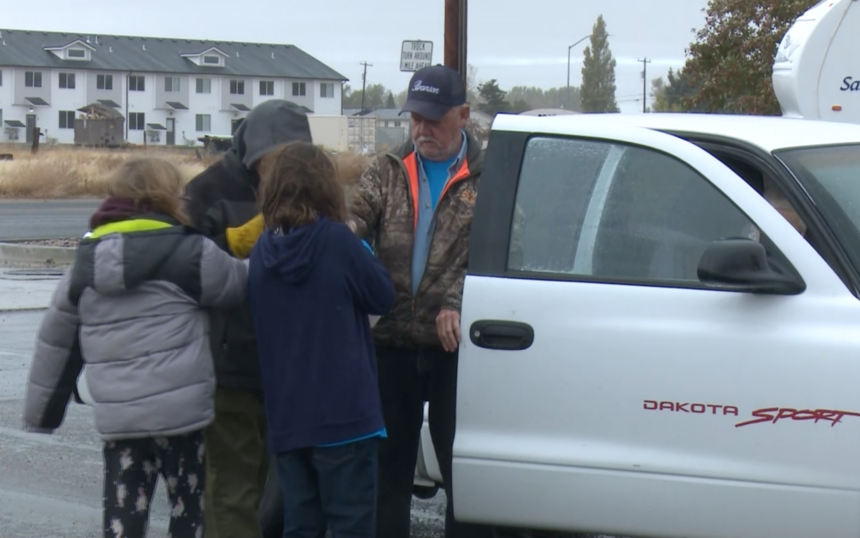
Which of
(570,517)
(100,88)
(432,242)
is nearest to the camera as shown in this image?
(570,517)

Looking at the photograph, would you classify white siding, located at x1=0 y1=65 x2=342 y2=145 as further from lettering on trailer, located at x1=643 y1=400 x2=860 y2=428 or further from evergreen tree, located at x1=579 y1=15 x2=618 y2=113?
lettering on trailer, located at x1=643 y1=400 x2=860 y2=428

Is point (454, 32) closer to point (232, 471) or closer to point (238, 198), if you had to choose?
point (238, 198)

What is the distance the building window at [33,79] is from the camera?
282ft

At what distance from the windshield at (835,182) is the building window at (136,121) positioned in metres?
88.3

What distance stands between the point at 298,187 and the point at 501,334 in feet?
2.61

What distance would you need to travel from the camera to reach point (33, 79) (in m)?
86.3

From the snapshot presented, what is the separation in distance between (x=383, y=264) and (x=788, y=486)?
1511 mm

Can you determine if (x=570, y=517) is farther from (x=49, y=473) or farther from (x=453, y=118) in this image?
(x=49, y=473)

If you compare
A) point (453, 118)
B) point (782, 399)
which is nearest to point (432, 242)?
point (453, 118)

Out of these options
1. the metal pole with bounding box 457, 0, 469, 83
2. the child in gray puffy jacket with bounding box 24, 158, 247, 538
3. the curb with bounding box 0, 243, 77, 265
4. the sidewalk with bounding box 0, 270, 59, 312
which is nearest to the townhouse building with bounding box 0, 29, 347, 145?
the curb with bounding box 0, 243, 77, 265

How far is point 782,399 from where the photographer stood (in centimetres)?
350

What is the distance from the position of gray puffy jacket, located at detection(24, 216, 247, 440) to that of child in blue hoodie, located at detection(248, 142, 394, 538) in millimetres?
236

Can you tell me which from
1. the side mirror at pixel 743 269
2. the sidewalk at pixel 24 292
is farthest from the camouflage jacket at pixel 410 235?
the sidewalk at pixel 24 292

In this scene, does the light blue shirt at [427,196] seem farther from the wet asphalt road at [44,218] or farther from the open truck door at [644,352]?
the wet asphalt road at [44,218]
